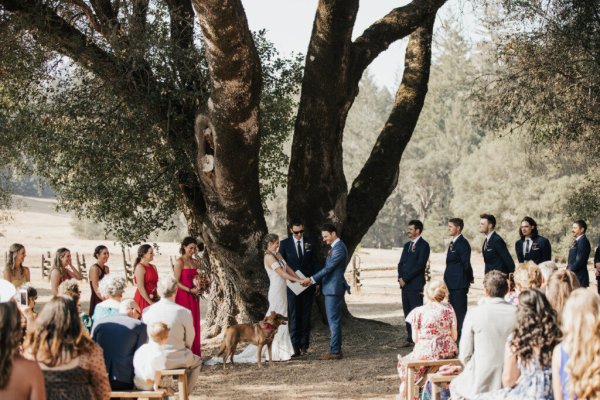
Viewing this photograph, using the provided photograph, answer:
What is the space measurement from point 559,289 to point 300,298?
6.65 meters

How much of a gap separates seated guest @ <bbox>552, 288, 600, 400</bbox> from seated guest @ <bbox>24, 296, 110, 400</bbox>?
2.90 metres

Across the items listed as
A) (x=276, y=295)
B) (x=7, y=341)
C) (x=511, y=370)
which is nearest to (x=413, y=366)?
(x=511, y=370)

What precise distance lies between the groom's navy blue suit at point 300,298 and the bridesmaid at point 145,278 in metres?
2.29

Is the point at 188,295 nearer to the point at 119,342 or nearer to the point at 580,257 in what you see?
the point at 119,342

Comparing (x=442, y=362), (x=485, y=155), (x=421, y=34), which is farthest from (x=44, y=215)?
(x=442, y=362)

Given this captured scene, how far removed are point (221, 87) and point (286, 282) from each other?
2958mm

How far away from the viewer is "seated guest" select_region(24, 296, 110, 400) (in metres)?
5.39

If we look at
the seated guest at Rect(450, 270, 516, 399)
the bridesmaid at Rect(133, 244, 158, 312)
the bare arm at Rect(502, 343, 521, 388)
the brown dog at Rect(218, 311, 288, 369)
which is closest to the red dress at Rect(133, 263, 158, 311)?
the bridesmaid at Rect(133, 244, 158, 312)

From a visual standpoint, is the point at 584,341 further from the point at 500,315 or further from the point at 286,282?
the point at 286,282

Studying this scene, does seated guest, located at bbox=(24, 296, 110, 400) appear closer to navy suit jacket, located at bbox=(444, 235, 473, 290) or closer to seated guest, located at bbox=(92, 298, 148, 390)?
seated guest, located at bbox=(92, 298, 148, 390)

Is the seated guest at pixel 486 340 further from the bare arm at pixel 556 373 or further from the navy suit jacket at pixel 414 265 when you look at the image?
the navy suit jacket at pixel 414 265

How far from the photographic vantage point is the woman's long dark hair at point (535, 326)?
581 cm

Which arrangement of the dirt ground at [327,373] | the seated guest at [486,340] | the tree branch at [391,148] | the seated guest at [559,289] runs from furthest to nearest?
the tree branch at [391,148], the dirt ground at [327,373], the seated guest at [486,340], the seated guest at [559,289]

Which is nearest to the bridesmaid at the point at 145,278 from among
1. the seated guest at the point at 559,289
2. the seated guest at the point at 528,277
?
the seated guest at the point at 528,277
